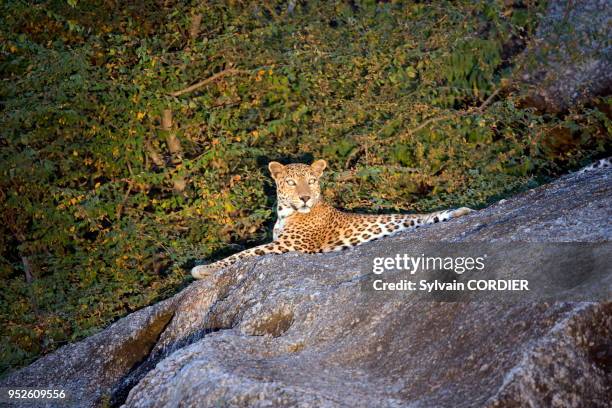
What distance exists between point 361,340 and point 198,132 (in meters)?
6.77

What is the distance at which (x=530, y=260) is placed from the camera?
6379 millimetres

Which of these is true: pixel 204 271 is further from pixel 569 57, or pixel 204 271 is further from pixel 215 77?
pixel 569 57

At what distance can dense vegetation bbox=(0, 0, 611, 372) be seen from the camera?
38.4 ft

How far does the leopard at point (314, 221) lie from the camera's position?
33.3 ft

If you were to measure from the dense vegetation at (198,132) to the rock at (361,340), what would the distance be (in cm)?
307

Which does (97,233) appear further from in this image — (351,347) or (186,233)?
(351,347)

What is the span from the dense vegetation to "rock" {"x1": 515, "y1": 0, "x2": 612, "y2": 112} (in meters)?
0.63

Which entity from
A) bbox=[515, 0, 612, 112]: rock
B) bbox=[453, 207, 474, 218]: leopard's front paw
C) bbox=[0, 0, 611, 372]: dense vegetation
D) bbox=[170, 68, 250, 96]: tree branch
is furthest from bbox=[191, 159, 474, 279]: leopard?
bbox=[515, 0, 612, 112]: rock

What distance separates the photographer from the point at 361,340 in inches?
252

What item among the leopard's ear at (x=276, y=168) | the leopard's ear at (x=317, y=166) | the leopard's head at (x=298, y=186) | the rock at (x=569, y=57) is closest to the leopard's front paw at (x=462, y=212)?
the leopard's head at (x=298, y=186)

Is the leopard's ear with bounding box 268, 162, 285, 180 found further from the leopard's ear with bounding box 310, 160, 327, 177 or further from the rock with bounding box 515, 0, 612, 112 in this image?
the rock with bounding box 515, 0, 612, 112

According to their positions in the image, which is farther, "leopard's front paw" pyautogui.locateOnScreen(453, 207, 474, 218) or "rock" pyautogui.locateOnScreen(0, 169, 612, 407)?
"leopard's front paw" pyautogui.locateOnScreen(453, 207, 474, 218)

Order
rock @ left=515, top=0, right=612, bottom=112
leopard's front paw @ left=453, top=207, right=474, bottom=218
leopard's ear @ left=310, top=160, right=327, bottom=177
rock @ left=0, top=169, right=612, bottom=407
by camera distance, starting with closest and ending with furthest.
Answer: rock @ left=0, top=169, right=612, bottom=407 → leopard's front paw @ left=453, top=207, right=474, bottom=218 → leopard's ear @ left=310, top=160, right=327, bottom=177 → rock @ left=515, top=0, right=612, bottom=112

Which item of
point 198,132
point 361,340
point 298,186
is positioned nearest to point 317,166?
point 298,186
